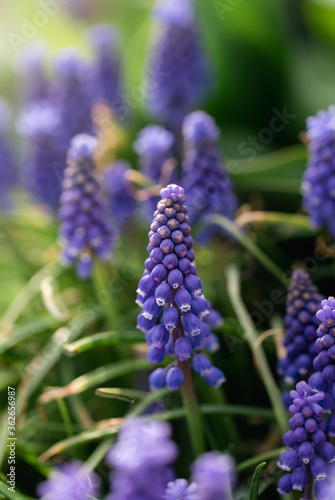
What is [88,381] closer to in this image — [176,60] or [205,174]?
[205,174]

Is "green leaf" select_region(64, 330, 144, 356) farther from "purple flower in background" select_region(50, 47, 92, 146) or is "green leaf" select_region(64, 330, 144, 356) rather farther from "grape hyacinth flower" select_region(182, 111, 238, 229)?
"purple flower in background" select_region(50, 47, 92, 146)

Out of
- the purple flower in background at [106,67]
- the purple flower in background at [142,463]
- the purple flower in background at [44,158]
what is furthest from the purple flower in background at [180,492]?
the purple flower in background at [106,67]

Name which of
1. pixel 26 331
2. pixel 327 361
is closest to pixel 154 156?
pixel 26 331

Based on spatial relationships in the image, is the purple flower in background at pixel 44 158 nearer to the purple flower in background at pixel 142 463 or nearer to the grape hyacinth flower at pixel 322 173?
the grape hyacinth flower at pixel 322 173

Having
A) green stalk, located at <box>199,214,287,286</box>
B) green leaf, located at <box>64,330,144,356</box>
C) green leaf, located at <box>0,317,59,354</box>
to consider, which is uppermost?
green stalk, located at <box>199,214,287,286</box>

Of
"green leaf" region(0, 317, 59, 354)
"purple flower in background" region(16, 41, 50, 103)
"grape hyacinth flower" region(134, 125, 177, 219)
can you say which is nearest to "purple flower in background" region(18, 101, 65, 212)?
"grape hyacinth flower" region(134, 125, 177, 219)

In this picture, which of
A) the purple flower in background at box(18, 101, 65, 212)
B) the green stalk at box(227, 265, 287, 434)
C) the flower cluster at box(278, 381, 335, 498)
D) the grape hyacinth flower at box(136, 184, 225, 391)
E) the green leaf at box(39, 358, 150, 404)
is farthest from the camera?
the purple flower in background at box(18, 101, 65, 212)

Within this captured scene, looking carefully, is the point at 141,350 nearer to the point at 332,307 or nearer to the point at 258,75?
Answer: the point at 332,307
